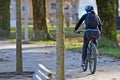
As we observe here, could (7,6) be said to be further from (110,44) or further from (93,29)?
(93,29)

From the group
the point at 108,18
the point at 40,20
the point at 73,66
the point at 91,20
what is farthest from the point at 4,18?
the point at 91,20

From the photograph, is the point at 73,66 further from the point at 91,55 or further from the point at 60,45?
the point at 60,45

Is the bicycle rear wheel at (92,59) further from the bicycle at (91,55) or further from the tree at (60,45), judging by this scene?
the tree at (60,45)

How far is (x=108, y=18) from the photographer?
21141 mm

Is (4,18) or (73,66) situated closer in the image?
(73,66)

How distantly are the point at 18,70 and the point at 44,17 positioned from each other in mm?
15103

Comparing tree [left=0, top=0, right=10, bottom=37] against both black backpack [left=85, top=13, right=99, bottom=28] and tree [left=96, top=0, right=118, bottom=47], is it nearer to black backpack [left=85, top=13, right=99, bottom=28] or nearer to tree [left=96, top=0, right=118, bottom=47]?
tree [left=96, top=0, right=118, bottom=47]

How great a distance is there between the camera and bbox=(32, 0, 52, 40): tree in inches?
1045

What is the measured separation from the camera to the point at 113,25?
2133 cm

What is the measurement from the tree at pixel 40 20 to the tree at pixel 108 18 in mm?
5906

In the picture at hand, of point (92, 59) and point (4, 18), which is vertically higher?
point (4, 18)

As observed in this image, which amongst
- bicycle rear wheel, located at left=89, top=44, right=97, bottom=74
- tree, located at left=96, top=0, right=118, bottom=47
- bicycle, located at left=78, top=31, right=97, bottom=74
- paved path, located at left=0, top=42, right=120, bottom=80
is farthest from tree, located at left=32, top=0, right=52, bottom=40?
bicycle rear wheel, located at left=89, top=44, right=97, bottom=74

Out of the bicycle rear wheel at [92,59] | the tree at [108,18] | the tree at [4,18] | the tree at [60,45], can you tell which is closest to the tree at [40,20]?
the tree at [4,18]

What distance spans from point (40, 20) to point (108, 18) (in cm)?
639
